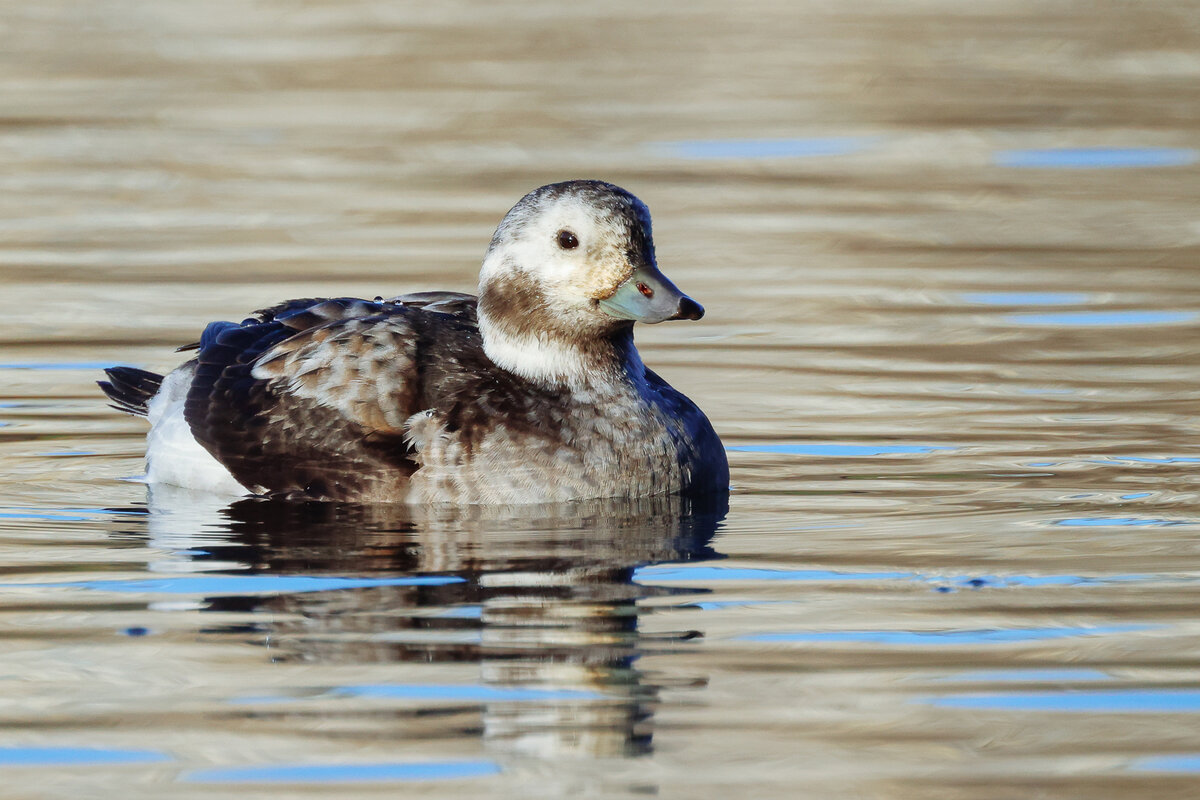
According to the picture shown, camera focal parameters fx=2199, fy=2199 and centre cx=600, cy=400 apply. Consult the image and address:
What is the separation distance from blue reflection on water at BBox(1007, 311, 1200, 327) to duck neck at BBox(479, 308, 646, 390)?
4.11 metres

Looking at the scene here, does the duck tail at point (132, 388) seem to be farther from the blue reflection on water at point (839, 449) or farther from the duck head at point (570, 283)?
the blue reflection on water at point (839, 449)

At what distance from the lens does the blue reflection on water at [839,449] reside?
9.23 metres

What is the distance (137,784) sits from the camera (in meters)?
5.21

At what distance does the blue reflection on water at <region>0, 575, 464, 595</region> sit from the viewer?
275 inches

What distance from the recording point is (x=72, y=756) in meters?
5.43

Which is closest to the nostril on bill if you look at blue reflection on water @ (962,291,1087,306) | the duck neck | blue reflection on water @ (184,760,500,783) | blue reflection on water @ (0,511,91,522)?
the duck neck

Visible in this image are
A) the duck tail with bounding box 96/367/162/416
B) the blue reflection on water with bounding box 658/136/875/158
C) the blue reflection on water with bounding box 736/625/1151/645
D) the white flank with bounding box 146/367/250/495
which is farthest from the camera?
the blue reflection on water with bounding box 658/136/875/158

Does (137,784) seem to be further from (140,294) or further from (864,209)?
(864,209)

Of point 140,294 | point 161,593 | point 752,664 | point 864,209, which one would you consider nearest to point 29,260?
point 140,294

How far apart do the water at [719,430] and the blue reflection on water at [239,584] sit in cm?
3

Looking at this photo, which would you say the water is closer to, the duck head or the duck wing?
the duck wing

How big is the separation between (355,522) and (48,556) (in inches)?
44.1

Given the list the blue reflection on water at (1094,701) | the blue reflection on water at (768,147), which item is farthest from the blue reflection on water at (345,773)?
the blue reflection on water at (768,147)

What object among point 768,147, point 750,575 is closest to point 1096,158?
point 768,147
